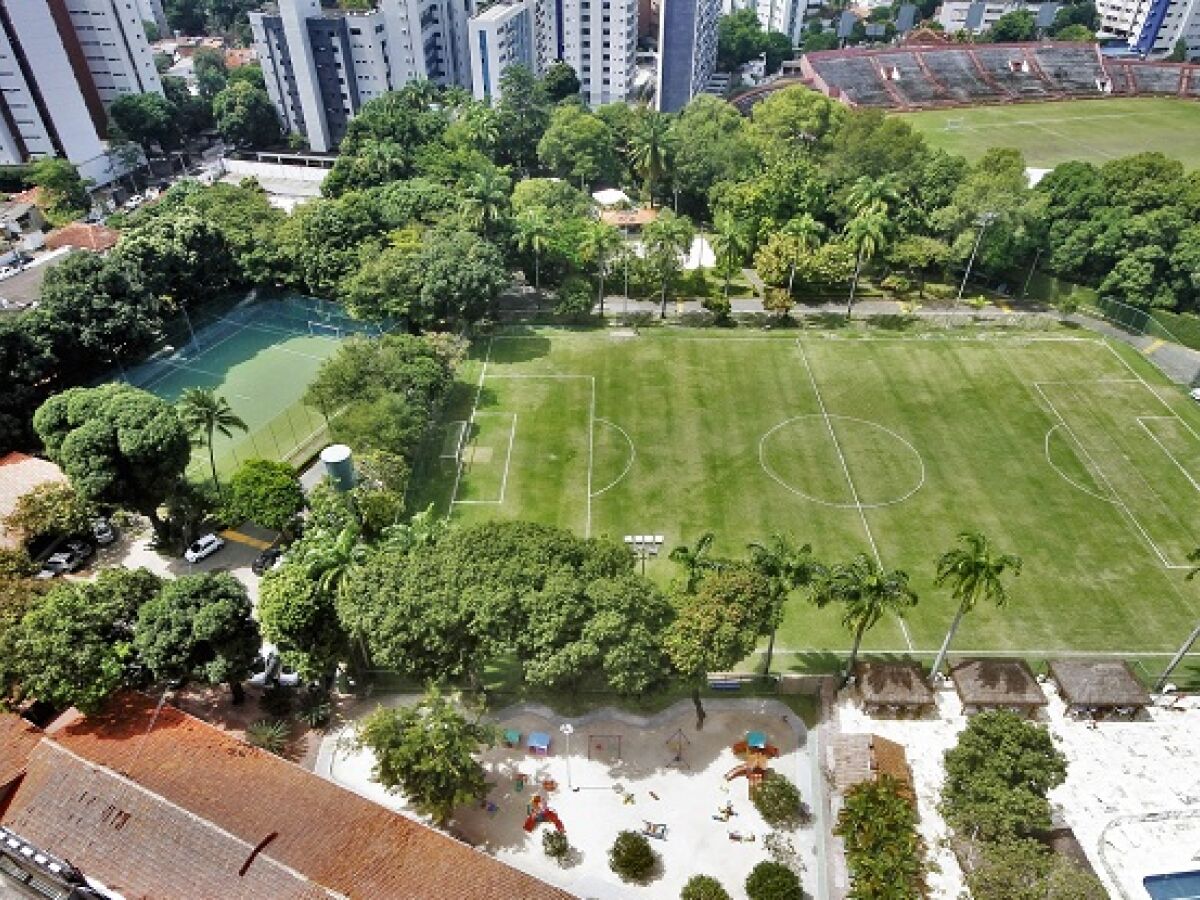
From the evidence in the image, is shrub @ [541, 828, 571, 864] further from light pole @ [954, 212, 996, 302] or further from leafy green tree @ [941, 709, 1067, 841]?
light pole @ [954, 212, 996, 302]

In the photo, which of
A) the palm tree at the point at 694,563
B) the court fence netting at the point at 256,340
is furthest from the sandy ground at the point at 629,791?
the court fence netting at the point at 256,340

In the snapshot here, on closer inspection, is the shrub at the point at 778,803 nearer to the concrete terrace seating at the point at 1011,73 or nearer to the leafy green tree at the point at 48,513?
the leafy green tree at the point at 48,513

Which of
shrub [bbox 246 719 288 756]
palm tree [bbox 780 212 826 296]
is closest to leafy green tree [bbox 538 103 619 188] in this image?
palm tree [bbox 780 212 826 296]

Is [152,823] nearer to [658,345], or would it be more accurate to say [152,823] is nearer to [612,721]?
[612,721]

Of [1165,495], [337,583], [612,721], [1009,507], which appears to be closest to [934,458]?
[1009,507]

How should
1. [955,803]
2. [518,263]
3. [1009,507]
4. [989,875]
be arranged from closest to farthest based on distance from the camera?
[989,875], [955,803], [1009,507], [518,263]
